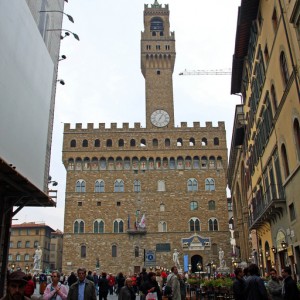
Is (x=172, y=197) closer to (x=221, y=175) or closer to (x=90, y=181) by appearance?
(x=221, y=175)

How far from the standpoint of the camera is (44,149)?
17.5m

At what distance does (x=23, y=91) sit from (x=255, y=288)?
11357 millimetres

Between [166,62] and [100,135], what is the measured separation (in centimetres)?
1300

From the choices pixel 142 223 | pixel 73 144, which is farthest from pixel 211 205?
pixel 73 144

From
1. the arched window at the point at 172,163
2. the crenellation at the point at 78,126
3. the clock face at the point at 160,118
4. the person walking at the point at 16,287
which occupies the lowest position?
the person walking at the point at 16,287

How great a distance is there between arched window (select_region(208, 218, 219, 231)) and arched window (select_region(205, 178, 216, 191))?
3546 millimetres

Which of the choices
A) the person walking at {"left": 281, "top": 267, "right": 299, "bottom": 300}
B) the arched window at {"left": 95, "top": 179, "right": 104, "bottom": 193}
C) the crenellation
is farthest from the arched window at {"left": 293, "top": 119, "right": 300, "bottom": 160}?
the crenellation

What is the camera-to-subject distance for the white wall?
12.9 meters

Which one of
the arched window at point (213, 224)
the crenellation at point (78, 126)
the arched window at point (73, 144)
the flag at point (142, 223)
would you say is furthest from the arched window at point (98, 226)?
the arched window at point (213, 224)

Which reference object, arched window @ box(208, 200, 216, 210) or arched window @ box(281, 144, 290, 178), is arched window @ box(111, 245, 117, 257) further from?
arched window @ box(281, 144, 290, 178)

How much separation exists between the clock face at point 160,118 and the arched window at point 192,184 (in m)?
7.50

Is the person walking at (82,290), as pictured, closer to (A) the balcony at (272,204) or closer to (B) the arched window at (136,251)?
(A) the balcony at (272,204)

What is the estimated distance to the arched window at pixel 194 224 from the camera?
1654 inches

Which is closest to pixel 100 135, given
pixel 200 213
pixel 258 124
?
pixel 200 213
